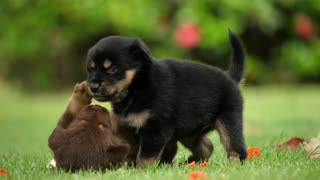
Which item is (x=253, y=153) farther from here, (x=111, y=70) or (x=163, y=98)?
(x=111, y=70)

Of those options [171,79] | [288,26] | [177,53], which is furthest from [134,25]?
[171,79]

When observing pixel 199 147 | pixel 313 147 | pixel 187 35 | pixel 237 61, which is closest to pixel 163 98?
pixel 199 147

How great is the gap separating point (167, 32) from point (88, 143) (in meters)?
13.0

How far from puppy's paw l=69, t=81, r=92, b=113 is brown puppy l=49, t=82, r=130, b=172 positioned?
173 millimetres

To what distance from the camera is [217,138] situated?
24.7 ft

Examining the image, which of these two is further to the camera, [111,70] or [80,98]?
[80,98]

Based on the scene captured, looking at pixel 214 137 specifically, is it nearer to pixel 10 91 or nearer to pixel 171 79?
pixel 171 79

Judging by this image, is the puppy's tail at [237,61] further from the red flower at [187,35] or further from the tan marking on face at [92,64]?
the red flower at [187,35]

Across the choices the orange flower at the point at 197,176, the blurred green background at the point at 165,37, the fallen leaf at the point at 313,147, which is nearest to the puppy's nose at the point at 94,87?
the orange flower at the point at 197,176

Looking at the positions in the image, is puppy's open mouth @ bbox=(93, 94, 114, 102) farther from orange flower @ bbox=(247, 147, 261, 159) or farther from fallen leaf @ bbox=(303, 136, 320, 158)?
fallen leaf @ bbox=(303, 136, 320, 158)

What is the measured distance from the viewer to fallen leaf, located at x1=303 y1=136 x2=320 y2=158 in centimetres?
494

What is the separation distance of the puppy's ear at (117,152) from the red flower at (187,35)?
11.9 metres

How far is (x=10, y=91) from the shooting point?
1992cm

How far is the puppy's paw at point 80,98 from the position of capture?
16.0 feet
